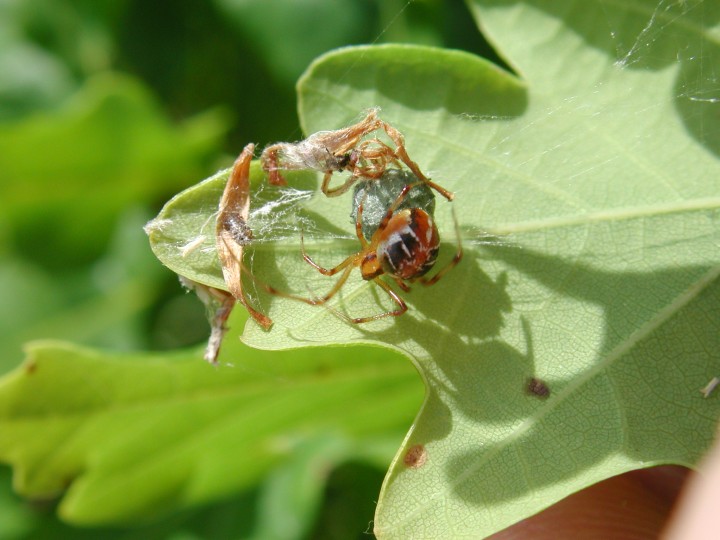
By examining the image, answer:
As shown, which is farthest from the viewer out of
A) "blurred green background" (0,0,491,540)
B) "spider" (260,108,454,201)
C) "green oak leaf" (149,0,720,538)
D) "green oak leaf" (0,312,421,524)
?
"blurred green background" (0,0,491,540)

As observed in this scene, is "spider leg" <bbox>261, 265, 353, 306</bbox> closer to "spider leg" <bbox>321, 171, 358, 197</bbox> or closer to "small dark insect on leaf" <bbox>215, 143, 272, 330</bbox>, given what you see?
"small dark insect on leaf" <bbox>215, 143, 272, 330</bbox>

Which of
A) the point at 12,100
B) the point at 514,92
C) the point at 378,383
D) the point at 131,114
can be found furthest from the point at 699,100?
the point at 12,100

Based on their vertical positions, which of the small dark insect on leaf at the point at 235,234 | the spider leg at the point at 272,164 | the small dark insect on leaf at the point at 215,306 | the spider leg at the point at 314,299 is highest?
the spider leg at the point at 272,164

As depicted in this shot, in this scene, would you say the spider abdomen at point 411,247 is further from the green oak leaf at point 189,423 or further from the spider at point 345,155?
the green oak leaf at point 189,423

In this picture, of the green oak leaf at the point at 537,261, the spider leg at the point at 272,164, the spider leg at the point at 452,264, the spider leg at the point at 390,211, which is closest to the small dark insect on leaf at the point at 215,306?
the green oak leaf at the point at 537,261

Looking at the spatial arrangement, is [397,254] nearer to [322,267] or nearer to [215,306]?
[322,267]

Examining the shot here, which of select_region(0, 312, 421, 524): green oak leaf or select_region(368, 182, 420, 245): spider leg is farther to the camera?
select_region(0, 312, 421, 524): green oak leaf

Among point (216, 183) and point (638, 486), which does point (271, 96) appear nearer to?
point (216, 183)

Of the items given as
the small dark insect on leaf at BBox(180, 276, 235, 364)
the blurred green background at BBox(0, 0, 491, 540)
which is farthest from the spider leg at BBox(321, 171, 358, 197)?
the blurred green background at BBox(0, 0, 491, 540)
